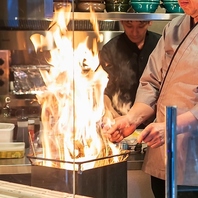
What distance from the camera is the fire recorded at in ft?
5.17

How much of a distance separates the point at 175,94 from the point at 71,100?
512 millimetres

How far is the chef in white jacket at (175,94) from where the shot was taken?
1479mm

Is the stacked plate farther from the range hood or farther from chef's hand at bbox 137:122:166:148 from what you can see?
chef's hand at bbox 137:122:166:148

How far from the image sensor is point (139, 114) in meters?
1.58

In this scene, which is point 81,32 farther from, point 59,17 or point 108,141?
point 108,141

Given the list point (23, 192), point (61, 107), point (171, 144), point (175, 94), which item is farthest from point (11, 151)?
point (171, 144)

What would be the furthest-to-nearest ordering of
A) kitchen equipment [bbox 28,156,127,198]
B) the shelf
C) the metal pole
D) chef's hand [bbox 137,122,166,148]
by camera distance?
the shelf → kitchen equipment [bbox 28,156,127,198] → chef's hand [bbox 137,122,166,148] → the metal pole

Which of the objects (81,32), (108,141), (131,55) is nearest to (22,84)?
(81,32)

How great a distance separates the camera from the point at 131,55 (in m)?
2.47

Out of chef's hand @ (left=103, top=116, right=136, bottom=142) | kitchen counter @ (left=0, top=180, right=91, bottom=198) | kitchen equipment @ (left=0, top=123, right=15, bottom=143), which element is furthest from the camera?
kitchen equipment @ (left=0, top=123, right=15, bottom=143)

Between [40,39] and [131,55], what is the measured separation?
1.47 feet

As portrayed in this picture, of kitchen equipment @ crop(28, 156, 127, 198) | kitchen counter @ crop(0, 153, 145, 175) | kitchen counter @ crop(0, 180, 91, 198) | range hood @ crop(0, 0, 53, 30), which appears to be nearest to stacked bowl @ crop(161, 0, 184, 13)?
range hood @ crop(0, 0, 53, 30)

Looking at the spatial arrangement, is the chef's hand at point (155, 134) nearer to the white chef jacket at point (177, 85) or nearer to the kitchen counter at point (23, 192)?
the white chef jacket at point (177, 85)

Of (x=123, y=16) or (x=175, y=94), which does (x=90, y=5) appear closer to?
(x=123, y=16)
